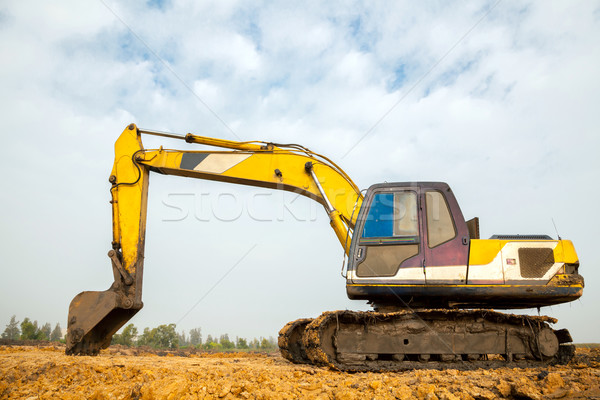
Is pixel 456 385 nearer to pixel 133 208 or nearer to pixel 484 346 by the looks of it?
pixel 484 346

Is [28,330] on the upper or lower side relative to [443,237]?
lower

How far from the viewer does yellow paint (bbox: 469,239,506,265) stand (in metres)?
6.41

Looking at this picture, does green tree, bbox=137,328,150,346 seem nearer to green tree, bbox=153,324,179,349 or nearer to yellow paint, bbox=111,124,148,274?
green tree, bbox=153,324,179,349

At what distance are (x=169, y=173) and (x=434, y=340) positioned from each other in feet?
17.4

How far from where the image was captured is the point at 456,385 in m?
4.62

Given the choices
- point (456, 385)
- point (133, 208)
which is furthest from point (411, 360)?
point (133, 208)

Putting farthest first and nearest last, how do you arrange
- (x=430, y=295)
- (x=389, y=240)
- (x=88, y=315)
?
(x=88, y=315) → (x=389, y=240) → (x=430, y=295)

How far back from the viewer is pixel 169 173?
820 centimetres

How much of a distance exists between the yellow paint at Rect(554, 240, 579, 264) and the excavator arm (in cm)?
300

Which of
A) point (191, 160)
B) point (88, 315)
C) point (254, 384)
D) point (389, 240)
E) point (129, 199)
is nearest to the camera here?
point (254, 384)

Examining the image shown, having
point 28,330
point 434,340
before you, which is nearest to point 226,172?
point 434,340

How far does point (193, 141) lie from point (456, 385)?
5.91 metres

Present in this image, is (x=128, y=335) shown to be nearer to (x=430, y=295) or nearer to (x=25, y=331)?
(x=25, y=331)

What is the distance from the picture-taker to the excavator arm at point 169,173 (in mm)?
7312
